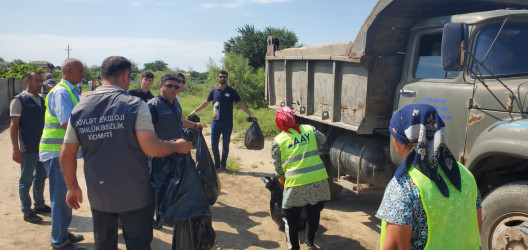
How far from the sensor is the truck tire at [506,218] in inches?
110

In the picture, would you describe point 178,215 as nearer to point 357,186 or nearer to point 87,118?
point 87,118

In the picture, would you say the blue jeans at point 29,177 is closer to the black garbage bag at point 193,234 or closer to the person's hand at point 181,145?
the black garbage bag at point 193,234

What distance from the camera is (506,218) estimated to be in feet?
9.76

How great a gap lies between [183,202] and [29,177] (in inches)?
109

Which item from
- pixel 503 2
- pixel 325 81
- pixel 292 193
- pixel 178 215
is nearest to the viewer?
pixel 178 215

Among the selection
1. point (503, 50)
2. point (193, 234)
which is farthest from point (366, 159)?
point (193, 234)

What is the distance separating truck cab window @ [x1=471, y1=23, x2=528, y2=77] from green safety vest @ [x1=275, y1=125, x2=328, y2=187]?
1.67 m

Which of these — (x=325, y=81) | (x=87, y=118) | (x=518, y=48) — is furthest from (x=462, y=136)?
(x=87, y=118)

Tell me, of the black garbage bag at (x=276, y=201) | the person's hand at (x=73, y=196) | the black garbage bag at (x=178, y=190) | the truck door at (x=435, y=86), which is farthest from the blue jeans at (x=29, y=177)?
the truck door at (x=435, y=86)

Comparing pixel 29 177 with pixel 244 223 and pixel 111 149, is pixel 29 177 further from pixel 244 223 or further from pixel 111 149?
pixel 111 149

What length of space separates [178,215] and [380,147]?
2753mm

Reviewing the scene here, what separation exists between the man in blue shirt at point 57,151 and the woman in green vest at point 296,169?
203 centimetres

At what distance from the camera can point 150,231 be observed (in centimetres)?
292

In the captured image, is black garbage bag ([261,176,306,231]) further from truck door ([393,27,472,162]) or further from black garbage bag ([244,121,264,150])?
black garbage bag ([244,121,264,150])
